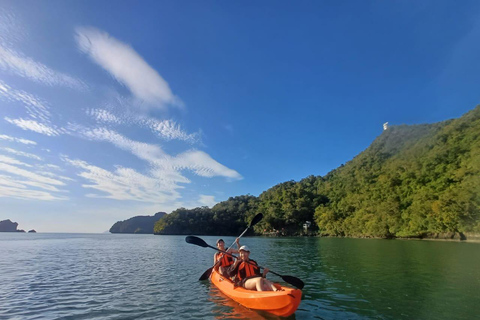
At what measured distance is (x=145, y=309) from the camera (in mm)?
8328

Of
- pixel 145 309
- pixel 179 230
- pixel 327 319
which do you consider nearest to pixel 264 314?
pixel 327 319

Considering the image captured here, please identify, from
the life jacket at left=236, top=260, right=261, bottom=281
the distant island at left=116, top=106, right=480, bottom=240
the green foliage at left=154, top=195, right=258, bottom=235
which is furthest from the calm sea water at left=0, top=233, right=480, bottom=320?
the green foliage at left=154, top=195, right=258, bottom=235

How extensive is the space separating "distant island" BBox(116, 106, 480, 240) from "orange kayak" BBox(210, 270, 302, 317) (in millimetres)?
43571

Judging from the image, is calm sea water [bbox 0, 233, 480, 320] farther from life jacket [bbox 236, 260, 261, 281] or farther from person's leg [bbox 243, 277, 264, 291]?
life jacket [bbox 236, 260, 261, 281]

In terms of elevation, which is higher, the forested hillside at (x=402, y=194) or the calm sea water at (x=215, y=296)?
the forested hillside at (x=402, y=194)

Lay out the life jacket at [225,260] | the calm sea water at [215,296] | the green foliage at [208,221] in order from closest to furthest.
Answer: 1. the calm sea water at [215,296]
2. the life jacket at [225,260]
3. the green foliage at [208,221]

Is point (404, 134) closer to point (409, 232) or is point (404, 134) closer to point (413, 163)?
point (413, 163)

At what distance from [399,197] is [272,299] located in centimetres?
6133

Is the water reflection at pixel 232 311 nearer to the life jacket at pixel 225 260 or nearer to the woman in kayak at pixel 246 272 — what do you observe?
the woman in kayak at pixel 246 272

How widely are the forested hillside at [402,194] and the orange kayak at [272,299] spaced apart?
43.6 meters

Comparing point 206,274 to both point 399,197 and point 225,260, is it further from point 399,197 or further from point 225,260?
point 399,197

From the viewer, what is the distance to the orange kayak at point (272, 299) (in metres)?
6.60

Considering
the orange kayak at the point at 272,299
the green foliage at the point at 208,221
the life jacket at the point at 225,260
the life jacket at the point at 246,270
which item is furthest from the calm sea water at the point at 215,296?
the green foliage at the point at 208,221

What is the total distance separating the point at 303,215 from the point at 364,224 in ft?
113
